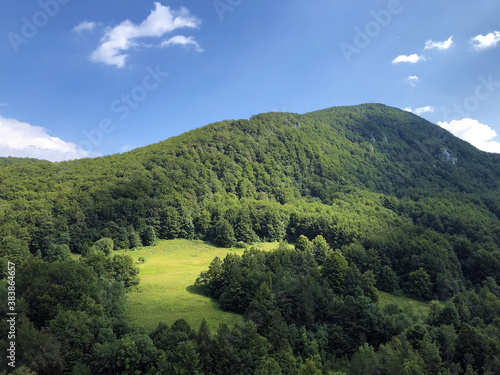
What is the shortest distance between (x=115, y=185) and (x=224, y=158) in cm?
5319

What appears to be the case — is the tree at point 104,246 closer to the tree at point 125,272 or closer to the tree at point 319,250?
the tree at point 125,272

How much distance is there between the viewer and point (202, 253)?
8306 centimetres

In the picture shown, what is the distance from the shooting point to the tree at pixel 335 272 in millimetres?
55219

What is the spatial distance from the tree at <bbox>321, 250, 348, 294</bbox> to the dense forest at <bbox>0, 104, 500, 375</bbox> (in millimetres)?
242

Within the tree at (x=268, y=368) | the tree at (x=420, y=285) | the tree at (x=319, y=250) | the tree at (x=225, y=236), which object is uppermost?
the tree at (x=225, y=236)

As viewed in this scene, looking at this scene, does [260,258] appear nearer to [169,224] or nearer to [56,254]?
[56,254]

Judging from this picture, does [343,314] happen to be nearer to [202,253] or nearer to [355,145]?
[202,253]

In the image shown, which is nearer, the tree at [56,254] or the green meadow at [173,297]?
the green meadow at [173,297]

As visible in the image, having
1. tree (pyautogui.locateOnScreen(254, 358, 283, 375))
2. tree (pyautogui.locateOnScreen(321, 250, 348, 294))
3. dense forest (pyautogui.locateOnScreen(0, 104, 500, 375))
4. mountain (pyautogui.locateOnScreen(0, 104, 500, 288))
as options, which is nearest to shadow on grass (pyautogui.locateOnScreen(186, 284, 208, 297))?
dense forest (pyautogui.locateOnScreen(0, 104, 500, 375))

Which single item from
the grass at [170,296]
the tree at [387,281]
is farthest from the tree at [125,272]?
the tree at [387,281]

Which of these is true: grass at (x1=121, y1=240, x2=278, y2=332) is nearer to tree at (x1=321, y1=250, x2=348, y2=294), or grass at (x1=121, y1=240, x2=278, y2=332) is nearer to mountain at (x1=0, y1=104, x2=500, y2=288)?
mountain at (x1=0, y1=104, x2=500, y2=288)

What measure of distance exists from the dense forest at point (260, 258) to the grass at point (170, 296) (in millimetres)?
3013

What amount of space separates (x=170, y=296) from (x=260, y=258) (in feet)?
61.2

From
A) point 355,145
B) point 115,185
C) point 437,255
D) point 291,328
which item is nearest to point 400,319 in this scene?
point 291,328
